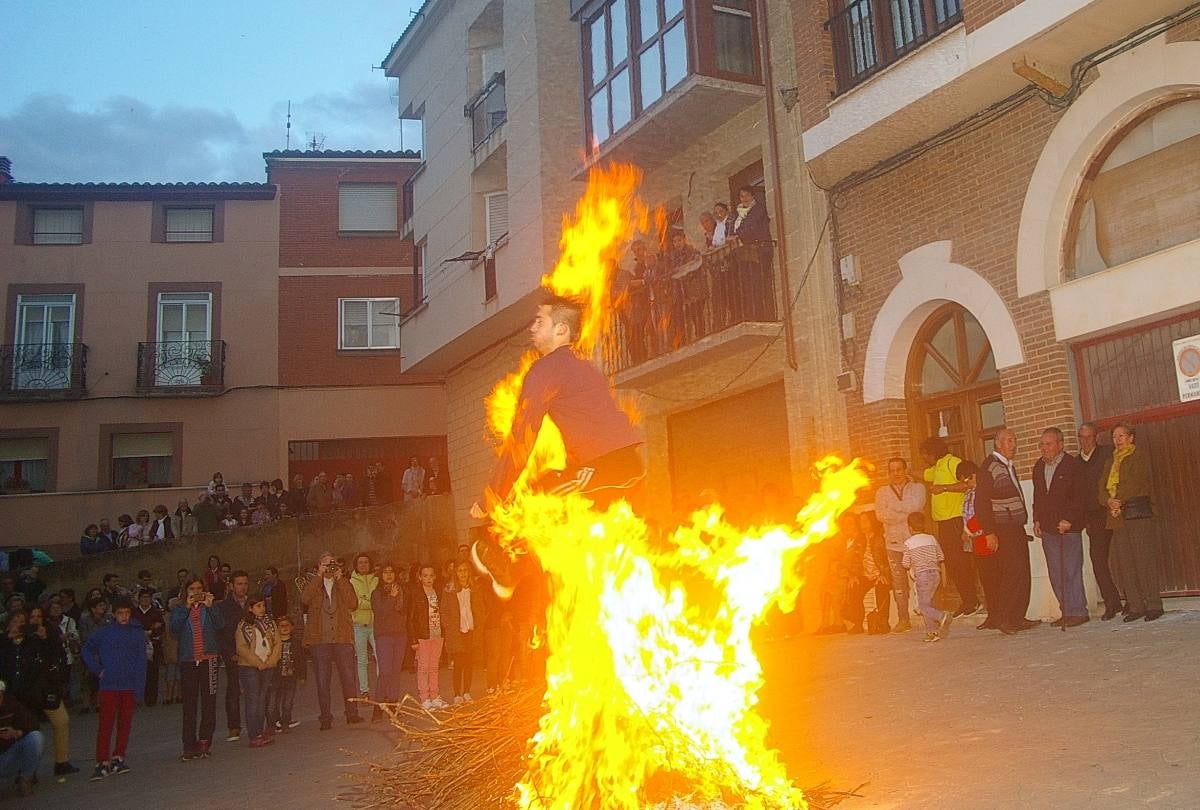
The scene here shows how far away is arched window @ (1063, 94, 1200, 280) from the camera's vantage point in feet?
32.1

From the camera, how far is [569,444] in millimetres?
5152

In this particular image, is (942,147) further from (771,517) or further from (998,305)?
(771,517)

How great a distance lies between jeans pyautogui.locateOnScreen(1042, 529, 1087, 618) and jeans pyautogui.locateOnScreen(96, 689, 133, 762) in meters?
8.98

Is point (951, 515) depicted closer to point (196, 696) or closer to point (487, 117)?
point (196, 696)

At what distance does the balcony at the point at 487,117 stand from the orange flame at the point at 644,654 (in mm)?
15770

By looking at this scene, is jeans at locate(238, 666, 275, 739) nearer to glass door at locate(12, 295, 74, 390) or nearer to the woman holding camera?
the woman holding camera

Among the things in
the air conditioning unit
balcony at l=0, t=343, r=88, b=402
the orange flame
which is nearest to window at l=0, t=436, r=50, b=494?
balcony at l=0, t=343, r=88, b=402

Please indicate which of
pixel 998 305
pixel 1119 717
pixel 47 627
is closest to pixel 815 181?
pixel 998 305

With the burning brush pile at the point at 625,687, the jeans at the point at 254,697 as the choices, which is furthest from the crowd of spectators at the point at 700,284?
the burning brush pile at the point at 625,687

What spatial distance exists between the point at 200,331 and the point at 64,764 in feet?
68.0

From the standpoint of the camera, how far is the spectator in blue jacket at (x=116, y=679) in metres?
10.2

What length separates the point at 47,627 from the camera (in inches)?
409

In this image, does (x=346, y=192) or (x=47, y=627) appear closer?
(x=47, y=627)

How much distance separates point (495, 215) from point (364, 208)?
10.5m
